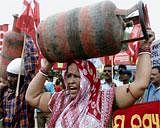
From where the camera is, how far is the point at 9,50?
5941 millimetres

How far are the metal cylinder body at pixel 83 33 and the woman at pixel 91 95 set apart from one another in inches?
6.7

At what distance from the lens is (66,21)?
3.96 metres

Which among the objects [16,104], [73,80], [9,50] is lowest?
[16,104]

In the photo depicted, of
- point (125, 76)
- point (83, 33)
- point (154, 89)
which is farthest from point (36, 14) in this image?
point (125, 76)

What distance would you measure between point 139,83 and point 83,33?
0.57 meters

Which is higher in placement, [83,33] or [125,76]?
[83,33]

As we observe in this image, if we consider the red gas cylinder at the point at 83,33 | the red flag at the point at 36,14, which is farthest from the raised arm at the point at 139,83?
the red flag at the point at 36,14

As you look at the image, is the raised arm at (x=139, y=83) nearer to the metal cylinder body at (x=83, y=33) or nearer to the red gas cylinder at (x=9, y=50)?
the metal cylinder body at (x=83, y=33)

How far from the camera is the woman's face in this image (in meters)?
4.12

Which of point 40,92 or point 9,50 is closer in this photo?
point 40,92

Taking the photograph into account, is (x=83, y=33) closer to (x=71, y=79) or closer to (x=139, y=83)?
(x=71, y=79)

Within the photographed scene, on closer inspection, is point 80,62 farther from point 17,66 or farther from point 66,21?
point 17,66

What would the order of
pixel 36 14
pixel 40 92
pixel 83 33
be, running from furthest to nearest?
1. pixel 36 14
2. pixel 40 92
3. pixel 83 33

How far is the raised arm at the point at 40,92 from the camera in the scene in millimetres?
4449
